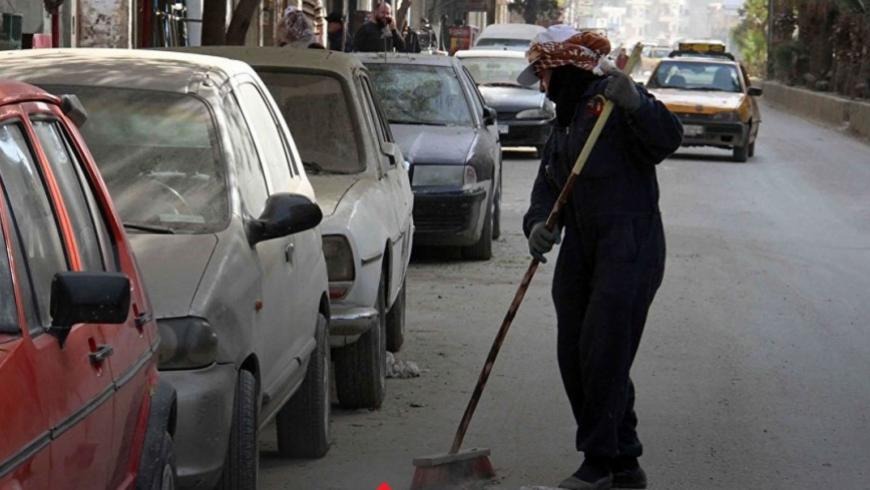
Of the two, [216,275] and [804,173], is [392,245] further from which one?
[804,173]

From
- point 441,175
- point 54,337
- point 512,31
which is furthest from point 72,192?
point 512,31

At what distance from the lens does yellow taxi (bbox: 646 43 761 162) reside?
88.7 ft

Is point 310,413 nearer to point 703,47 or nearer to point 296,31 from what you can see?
point 296,31

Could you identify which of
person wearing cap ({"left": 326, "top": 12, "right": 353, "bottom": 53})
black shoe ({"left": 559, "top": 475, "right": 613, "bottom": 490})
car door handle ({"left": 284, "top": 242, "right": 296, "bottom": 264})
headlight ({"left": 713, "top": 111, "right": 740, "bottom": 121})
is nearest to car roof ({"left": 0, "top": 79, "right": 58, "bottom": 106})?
car door handle ({"left": 284, "top": 242, "right": 296, "bottom": 264})

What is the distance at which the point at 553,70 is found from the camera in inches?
278

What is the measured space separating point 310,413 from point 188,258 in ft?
5.55

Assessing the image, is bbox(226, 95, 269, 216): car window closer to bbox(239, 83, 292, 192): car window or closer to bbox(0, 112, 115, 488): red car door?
bbox(239, 83, 292, 192): car window

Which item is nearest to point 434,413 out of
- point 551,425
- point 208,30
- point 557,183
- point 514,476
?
point 551,425

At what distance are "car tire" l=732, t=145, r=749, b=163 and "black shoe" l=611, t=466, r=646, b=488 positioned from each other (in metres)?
20.4

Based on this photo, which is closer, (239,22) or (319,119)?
(319,119)

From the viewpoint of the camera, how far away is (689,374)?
9.87m

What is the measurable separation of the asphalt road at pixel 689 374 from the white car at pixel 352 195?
30 cm

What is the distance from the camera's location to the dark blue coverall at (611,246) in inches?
275

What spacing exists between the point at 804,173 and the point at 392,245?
1724 centimetres
